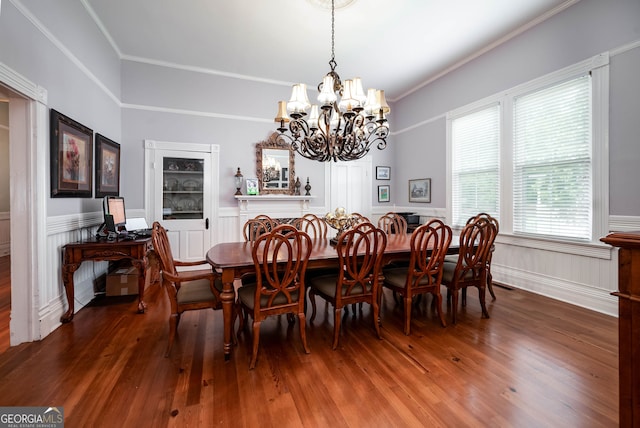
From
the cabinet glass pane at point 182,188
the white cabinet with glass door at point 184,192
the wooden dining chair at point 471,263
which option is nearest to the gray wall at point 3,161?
the white cabinet with glass door at point 184,192

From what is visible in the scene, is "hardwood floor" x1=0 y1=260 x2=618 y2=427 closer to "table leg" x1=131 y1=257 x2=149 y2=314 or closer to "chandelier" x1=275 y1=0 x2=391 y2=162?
"table leg" x1=131 y1=257 x2=149 y2=314

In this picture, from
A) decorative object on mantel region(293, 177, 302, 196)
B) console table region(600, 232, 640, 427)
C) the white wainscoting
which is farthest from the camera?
the white wainscoting

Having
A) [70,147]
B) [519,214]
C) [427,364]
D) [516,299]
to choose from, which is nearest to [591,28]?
[519,214]

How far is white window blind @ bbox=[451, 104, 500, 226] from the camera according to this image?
4.00 m

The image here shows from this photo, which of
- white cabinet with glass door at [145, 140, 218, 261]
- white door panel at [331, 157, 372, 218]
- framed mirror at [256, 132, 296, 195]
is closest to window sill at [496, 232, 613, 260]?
white door panel at [331, 157, 372, 218]

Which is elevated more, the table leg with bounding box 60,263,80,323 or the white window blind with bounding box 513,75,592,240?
the white window blind with bounding box 513,75,592,240

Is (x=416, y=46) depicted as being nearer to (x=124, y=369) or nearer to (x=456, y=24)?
(x=456, y=24)

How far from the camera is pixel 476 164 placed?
168 inches

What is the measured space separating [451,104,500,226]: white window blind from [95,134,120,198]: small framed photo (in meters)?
5.00

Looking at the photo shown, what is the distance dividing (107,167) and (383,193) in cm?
467

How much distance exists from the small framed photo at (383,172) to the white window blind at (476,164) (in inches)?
59.1

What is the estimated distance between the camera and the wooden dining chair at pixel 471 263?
8.55 ft

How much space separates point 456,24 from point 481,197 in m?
2.32

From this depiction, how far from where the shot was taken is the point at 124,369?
1931mm
